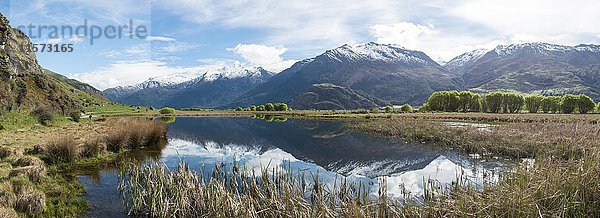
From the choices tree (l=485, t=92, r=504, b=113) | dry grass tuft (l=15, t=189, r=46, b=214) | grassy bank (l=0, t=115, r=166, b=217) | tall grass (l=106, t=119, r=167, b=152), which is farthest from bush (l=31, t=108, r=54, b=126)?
tree (l=485, t=92, r=504, b=113)

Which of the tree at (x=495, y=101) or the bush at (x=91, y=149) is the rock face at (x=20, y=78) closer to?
the bush at (x=91, y=149)

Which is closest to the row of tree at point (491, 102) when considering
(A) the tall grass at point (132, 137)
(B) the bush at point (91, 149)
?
(A) the tall grass at point (132, 137)

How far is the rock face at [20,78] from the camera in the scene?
192 feet

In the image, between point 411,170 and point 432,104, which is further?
point 432,104

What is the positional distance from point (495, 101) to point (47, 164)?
141638 millimetres

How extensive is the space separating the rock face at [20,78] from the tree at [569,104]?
153 metres

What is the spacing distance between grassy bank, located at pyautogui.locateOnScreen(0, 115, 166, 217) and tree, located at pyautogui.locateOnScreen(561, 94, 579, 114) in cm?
14039

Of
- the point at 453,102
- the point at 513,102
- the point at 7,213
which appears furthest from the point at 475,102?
the point at 7,213

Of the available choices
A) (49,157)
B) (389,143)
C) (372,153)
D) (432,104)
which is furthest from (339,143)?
(432,104)

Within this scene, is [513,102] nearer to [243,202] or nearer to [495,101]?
[495,101]

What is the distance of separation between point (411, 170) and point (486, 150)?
1076 centimetres

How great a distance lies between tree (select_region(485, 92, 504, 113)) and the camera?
13188cm

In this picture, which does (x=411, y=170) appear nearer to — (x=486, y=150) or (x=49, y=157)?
(x=486, y=150)

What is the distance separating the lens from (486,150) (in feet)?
113
